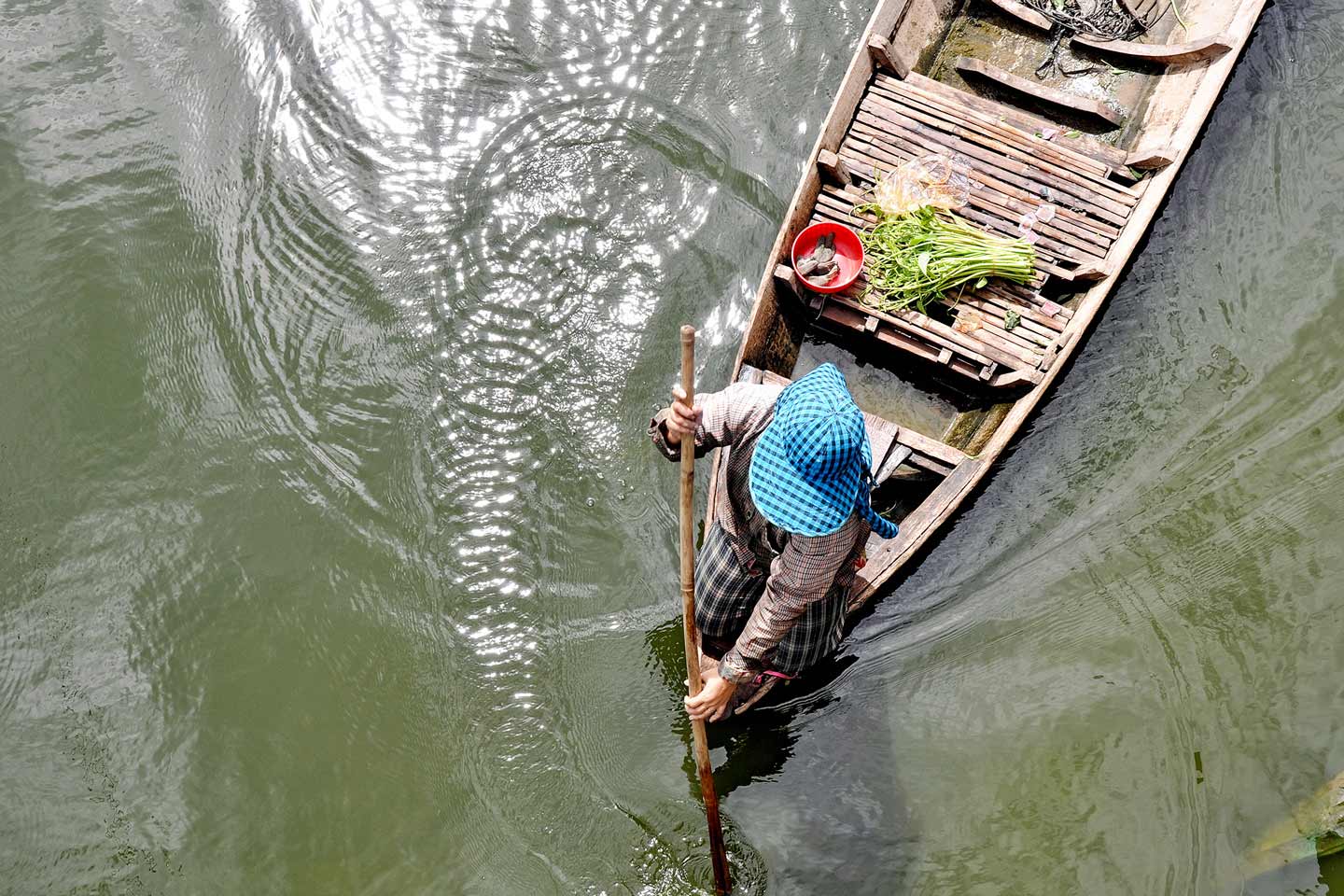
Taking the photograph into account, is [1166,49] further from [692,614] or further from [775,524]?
[692,614]

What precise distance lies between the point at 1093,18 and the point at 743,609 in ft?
13.2

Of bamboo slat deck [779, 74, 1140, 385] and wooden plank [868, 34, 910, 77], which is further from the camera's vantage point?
wooden plank [868, 34, 910, 77]

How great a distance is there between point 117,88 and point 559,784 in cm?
453

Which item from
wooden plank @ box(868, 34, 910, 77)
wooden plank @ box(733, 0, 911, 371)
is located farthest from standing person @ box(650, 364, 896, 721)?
wooden plank @ box(868, 34, 910, 77)

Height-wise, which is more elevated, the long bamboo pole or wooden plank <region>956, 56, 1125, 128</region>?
wooden plank <region>956, 56, 1125, 128</region>

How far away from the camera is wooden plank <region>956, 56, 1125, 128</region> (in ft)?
18.3

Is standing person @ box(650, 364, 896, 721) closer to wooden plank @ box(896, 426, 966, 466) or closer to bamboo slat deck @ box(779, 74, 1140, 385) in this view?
wooden plank @ box(896, 426, 966, 466)

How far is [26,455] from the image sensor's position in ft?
16.7

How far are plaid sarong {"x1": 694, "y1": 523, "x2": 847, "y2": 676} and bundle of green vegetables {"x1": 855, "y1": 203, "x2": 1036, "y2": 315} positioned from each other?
156 centimetres

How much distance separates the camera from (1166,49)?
18.2 feet

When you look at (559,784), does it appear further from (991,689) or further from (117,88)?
(117,88)

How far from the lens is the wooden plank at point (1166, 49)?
17.6 ft

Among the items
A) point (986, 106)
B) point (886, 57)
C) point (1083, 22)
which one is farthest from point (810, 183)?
point (1083, 22)

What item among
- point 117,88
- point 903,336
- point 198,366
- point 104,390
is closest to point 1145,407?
point 903,336
